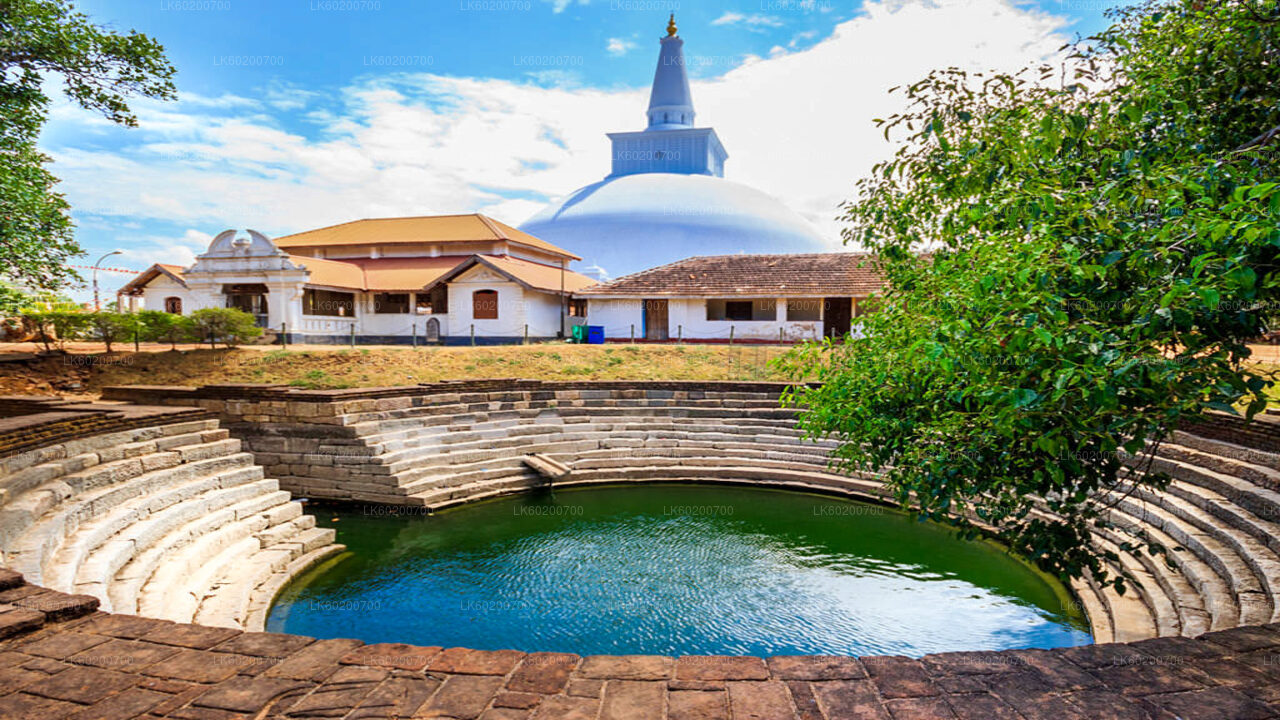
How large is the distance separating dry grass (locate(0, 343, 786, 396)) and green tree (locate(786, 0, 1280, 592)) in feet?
34.9

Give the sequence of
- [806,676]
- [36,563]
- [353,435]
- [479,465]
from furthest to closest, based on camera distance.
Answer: [479,465] < [353,435] < [36,563] < [806,676]

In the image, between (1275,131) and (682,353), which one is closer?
(1275,131)

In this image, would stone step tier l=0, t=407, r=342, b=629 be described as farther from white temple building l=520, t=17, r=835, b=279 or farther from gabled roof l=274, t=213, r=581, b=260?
white temple building l=520, t=17, r=835, b=279

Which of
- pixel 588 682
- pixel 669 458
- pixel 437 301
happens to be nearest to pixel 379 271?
pixel 437 301

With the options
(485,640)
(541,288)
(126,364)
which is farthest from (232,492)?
(541,288)

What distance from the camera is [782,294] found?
2306 centimetres

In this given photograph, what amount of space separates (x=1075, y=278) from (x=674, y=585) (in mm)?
5739

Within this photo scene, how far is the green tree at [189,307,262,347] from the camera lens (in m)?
17.1

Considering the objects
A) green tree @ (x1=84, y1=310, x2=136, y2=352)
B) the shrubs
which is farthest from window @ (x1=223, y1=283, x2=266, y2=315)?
green tree @ (x1=84, y1=310, x2=136, y2=352)

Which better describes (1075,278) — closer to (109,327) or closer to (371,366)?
(371,366)

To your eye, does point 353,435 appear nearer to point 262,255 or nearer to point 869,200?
point 869,200

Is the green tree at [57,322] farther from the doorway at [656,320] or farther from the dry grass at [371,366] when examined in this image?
the doorway at [656,320]

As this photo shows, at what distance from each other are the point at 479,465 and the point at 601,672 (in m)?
9.21

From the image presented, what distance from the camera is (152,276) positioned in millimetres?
24125
